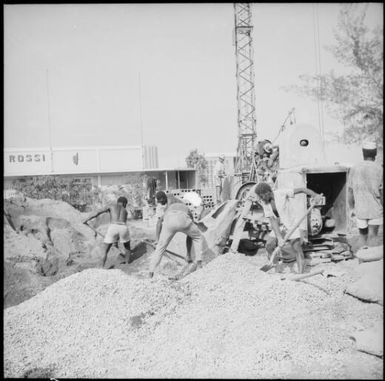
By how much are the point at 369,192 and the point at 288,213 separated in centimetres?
119

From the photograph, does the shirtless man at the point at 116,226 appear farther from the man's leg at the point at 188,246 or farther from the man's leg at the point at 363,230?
the man's leg at the point at 363,230

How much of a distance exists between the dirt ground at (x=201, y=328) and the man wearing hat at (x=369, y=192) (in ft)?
1.81

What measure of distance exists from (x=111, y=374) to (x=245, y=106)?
1248 cm

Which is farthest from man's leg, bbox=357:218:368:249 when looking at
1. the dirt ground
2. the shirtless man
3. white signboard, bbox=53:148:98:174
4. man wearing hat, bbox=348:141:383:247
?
white signboard, bbox=53:148:98:174

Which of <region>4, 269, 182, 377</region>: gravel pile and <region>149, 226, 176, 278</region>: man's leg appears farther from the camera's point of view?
<region>149, 226, 176, 278</region>: man's leg

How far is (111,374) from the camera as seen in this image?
3.63 metres

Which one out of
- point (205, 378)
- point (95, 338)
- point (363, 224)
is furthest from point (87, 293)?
point (363, 224)

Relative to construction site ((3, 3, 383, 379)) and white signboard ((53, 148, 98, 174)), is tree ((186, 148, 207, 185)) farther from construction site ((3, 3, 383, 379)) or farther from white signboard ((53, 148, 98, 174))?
construction site ((3, 3, 383, 379))

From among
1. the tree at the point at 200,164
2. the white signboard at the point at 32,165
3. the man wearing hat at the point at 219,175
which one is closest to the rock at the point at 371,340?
the man wearing hat at the point at 219,175

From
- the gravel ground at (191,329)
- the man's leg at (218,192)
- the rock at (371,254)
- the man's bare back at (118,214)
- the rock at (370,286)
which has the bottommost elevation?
the gravel ground at (191,329)

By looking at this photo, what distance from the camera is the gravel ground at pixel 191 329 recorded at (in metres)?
3.46

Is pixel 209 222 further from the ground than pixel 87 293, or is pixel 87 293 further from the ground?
pixel 209 222

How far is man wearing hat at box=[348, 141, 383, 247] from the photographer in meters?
4.65

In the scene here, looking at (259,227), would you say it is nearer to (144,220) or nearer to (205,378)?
(205,378)
